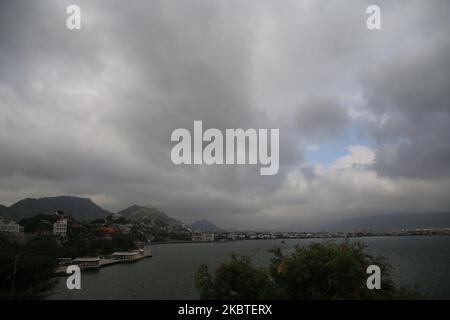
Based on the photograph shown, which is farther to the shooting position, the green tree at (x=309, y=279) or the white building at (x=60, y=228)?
the white building at (x=60, y=228)

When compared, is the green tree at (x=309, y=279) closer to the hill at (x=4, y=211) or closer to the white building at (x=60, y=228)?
the white building at (x=60, y=228)

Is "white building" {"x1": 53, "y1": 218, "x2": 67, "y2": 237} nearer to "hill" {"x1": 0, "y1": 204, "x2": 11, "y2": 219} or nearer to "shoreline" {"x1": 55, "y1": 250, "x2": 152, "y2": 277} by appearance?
"shoreline" {"x1": 55, "y1": 250, "x2": 152, "y2": 277}

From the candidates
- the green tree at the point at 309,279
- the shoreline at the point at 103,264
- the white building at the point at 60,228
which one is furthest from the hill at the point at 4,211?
the green tree at the point at 309,279

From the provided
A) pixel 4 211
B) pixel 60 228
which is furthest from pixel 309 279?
pixel 4 211

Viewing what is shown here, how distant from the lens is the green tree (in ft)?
46.7

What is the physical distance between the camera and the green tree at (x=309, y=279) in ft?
46.7

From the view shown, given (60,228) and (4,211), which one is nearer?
(60,228)

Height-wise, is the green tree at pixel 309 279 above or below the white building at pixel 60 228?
above

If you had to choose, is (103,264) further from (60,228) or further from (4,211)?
(4,211)

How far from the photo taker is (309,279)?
1520cm
